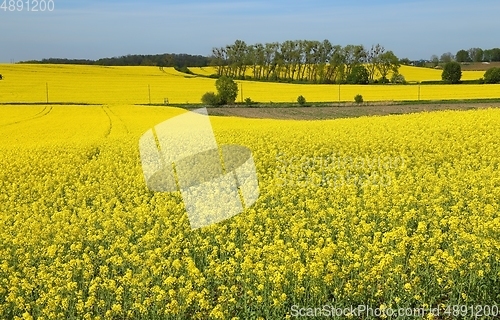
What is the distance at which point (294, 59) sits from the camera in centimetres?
7712

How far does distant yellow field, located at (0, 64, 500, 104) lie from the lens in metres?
50.4

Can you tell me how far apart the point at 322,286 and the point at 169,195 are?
532cm

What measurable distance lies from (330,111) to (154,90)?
24.1m

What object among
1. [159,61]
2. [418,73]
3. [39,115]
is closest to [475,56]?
[418,73]

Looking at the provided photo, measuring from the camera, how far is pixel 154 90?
5709cm

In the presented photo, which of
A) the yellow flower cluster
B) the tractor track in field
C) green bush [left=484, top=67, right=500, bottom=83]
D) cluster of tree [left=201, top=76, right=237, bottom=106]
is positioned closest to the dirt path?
cluster of tree [left=201, top=76, right=237, bottom=106]

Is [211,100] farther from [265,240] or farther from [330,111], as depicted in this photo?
[265,240]

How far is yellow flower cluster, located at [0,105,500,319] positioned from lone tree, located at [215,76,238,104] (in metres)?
32.7

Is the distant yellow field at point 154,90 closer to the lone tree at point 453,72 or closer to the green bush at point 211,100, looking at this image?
the green bush at point 211,100

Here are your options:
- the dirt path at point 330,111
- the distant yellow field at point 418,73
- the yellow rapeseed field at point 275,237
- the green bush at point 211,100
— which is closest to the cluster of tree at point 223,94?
the green bush at point 211,100

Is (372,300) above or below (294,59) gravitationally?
below

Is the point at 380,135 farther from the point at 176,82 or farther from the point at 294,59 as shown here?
the point at 294,59

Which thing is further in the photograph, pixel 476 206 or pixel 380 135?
pixel 380 135

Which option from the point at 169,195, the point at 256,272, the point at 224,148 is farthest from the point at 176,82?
the point at 256,272
